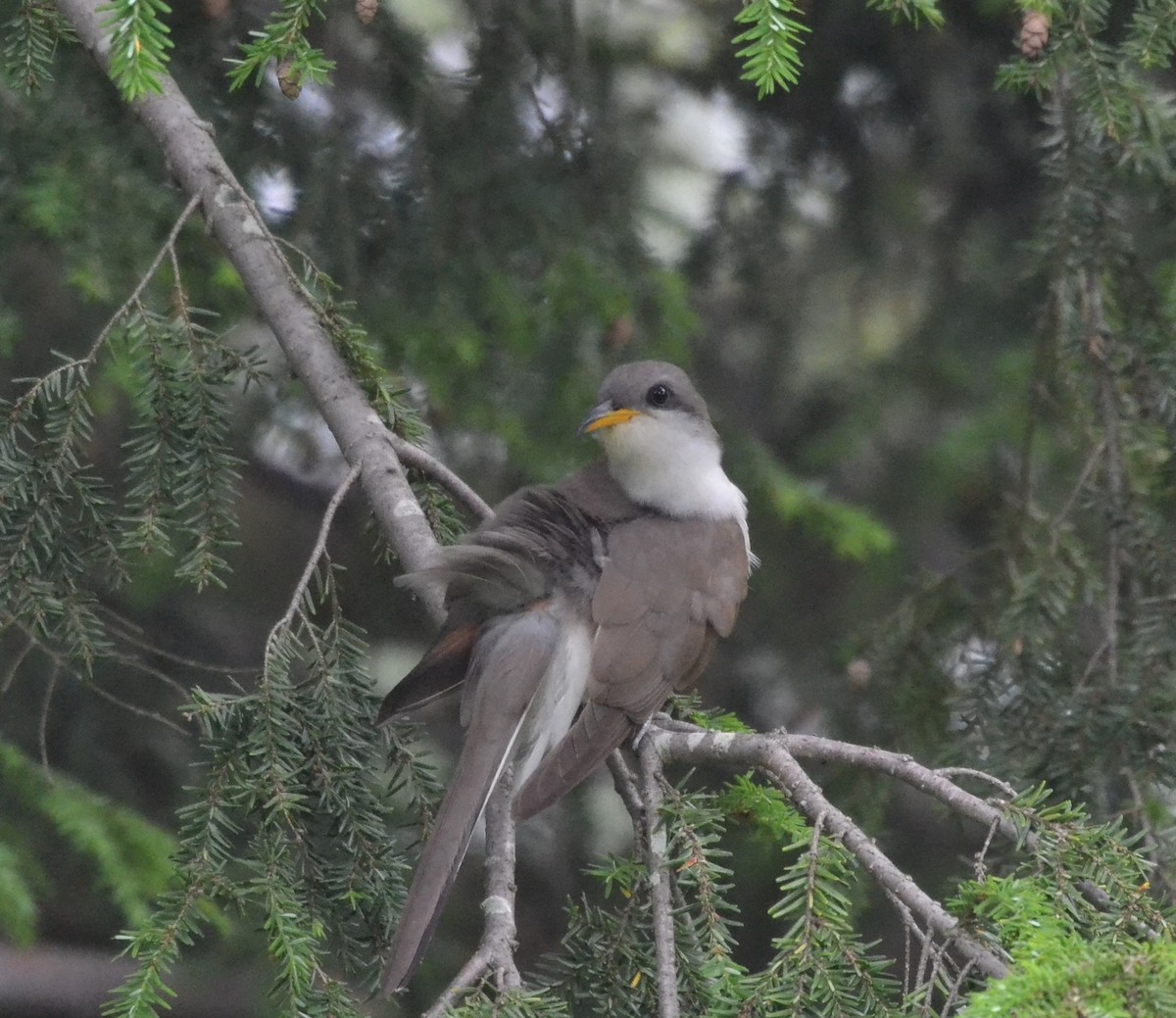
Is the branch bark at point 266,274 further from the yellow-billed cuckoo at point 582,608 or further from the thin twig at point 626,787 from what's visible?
the thin twig at point 626,787

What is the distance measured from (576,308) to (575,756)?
5.99ft

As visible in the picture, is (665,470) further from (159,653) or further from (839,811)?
(839,811)

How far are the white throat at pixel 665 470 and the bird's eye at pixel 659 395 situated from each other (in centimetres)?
5

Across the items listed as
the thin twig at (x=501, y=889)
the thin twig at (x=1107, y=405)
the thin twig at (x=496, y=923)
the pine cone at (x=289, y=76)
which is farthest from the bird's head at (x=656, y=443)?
the pine cone at (x=289, y=76)

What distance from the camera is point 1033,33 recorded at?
3.10 metres

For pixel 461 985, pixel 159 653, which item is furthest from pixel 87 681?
pixel 461 985

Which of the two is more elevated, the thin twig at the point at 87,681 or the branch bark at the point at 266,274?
the branch bark at the point at 266,274

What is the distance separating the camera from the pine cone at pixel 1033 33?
3.10 meters

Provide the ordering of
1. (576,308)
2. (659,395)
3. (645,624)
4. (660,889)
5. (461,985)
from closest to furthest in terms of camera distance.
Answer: (461,985) → (660,889) → (645,624) → (659,395) → (576,308)

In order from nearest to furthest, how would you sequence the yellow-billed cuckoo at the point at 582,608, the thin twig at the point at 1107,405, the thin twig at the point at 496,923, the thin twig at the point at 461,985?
the thin twig at the point at 461,985, the thin twig at the point at 496,923, the yellow-billed cuckoo at the point at 582,608, the thin twig at the point at 1107,405

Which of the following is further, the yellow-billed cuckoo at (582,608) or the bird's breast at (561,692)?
Answer: the bird's breast at (561,692)

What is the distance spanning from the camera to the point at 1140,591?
388cm

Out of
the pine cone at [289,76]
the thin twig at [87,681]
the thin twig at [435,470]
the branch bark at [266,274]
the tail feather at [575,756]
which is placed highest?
the pine cone at [289,76]

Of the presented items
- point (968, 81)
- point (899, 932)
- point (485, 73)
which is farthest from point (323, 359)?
point (899, 932)
